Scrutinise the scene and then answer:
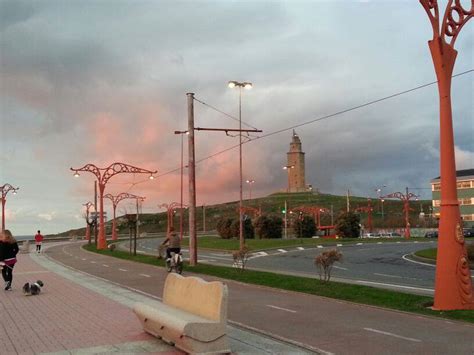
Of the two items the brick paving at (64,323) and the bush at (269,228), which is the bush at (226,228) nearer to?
the bush at (269,228)

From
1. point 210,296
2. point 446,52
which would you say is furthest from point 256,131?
point 210,296

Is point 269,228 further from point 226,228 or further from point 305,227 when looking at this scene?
point 305,227

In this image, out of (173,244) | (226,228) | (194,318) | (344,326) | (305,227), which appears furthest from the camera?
(305,227)

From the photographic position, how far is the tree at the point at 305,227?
221 feet

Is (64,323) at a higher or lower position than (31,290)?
lower

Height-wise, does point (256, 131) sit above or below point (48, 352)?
above

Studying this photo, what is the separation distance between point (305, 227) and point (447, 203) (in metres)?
56.7

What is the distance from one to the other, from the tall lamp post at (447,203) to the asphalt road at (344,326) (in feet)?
3.57

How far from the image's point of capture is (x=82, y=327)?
380 inches

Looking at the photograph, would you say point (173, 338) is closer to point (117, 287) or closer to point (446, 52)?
point (446, 52)

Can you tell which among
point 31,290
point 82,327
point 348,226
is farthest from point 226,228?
point 82,327

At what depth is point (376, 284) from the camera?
1856cm

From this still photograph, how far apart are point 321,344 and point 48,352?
3.88 meters

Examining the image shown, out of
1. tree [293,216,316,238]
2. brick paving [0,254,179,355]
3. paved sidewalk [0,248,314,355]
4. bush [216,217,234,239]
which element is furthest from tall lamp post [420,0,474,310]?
tree [293,216,316,238]
